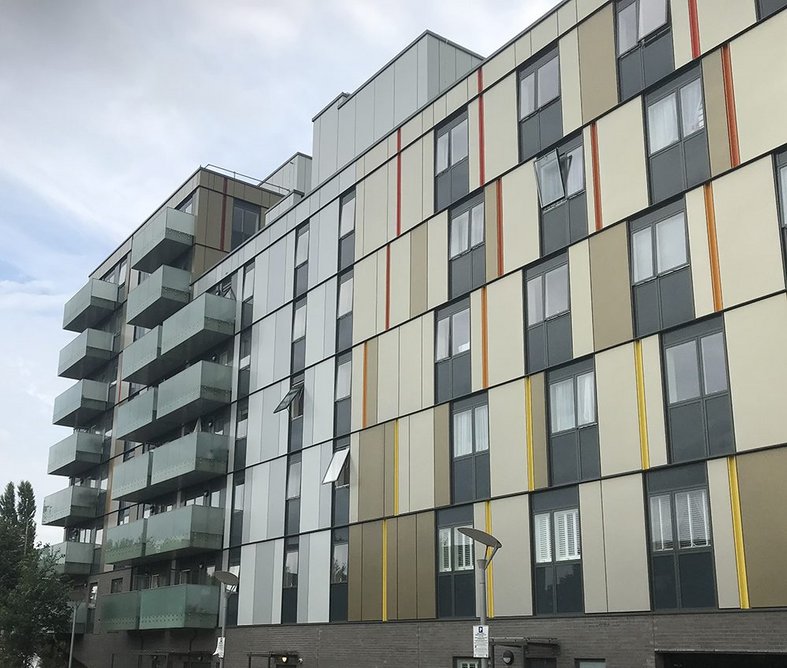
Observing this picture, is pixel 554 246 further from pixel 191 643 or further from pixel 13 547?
pixel 13 547

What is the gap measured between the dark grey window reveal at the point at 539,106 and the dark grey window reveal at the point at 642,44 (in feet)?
7.05

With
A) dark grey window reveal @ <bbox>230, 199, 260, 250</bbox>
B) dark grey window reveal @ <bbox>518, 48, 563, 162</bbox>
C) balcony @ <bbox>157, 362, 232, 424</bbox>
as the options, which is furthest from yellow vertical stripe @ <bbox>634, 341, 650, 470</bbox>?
dark grey window reveal @ <bbox>230, 199, 260, 250</bbox>

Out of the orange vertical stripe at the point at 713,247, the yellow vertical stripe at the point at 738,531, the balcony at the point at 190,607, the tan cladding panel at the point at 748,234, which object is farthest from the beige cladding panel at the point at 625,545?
the balcony at the point at 190,607

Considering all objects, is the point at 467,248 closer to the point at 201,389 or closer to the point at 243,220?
the point at 201,389

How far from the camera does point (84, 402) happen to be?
5416 centimetres

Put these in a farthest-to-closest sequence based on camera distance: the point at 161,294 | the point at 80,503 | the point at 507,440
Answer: the point at 80,503, the point at 161,294, the point at 507,440

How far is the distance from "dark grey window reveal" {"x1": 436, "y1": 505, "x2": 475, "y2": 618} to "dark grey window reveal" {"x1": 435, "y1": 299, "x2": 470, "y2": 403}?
324 cm

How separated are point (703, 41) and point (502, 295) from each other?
26.2ft

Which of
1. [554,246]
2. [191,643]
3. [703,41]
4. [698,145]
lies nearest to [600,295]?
[554,246]

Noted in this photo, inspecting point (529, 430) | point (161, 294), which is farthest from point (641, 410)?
point (161, 294)

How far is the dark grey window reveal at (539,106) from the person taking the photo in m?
25.9

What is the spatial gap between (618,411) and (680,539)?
316 centimetres

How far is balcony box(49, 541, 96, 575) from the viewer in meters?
51.2

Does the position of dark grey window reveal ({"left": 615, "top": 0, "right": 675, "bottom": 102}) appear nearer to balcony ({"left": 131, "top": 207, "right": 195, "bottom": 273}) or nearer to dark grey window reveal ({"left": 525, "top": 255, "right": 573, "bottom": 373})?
dark grey window reveal ({"left": 525, "top": 255, "right": 573, "bottom": 373})
